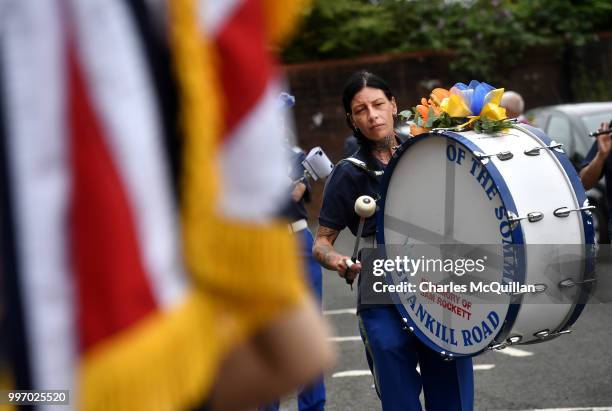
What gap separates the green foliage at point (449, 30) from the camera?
48.3ft

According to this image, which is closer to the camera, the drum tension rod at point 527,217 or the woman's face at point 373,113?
the drum tension rod at point 527,217

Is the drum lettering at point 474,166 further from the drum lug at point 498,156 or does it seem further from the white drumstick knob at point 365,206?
the white drumstick knob at point 365,206

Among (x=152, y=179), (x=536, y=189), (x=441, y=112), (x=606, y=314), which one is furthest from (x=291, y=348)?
(x=606, y=314)

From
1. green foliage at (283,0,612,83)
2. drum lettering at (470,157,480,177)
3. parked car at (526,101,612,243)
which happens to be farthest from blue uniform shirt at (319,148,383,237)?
green foliage at (283,0,612,83)

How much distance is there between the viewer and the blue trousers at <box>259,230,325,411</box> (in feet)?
16.8

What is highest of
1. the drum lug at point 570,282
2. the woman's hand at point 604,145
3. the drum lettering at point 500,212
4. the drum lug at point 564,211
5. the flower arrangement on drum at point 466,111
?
the flower arrangement on drum at point 466,111

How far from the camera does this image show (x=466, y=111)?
400cm

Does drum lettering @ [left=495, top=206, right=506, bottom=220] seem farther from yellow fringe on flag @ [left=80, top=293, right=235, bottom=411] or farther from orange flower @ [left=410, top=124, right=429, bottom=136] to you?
yellow fringe on flag @ [left=80, top=293, right=235, bottom=411]

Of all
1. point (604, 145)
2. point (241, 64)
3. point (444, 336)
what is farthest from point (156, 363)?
point (604, 145)

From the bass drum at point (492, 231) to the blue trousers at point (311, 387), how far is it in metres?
0.85

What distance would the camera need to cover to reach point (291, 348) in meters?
1.12

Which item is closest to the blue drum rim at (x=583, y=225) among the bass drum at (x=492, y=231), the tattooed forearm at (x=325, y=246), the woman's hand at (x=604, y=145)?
the bass drum at (x=492, y=231)

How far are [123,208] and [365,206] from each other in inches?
122

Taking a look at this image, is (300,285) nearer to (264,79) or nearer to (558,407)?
(264,79)
